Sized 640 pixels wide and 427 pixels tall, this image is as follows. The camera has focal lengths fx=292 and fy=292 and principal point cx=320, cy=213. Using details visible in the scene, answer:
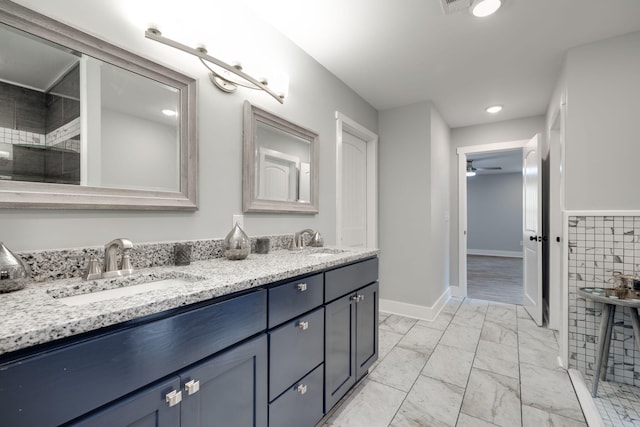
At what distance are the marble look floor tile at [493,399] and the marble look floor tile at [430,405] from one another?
0.24ft

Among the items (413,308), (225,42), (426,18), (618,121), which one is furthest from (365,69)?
(413,308)

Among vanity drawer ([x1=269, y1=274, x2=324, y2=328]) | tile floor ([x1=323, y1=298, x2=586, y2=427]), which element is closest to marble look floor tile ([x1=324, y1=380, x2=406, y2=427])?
tile floor ([x1=323, y1=298, x2=586, y2=427])

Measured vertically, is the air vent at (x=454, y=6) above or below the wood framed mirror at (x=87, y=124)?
above

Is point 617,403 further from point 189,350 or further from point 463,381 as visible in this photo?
point 189,350

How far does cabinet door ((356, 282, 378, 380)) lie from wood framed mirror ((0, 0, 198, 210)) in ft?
3.82

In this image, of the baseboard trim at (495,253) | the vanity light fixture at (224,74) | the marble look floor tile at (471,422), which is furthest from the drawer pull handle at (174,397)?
the baseboard trim at (495,253)

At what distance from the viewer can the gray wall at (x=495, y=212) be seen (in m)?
7.96

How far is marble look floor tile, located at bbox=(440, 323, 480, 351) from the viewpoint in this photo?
2551 mm

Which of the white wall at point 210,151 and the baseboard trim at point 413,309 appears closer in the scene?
the white wall at point 210,151

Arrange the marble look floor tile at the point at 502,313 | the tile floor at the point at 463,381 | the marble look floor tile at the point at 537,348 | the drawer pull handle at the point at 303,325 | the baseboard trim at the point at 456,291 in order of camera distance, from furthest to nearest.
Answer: the baseboard trim at the point at 456,291
the marble look floor tile at the point at 502,313
the marble look floor tile at the point at 537,348
the tile floor at the point at 463,381
the drawer pull handle at the point at 303,325

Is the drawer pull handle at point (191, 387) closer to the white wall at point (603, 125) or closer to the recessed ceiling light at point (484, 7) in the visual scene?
the recessed ceiling light at point (484, 7)

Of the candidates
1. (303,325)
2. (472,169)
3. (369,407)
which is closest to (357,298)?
(303,325)

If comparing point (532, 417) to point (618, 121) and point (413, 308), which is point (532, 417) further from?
point (618, 121)

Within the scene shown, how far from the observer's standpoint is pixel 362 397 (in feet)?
6.02
